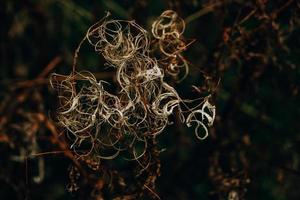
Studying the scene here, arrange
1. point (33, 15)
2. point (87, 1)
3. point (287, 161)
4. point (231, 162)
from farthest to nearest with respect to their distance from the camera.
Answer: point (33, 15)
point (87, 1)
point (287, 161)
point (231, 162)

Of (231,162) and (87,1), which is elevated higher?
(87,1)

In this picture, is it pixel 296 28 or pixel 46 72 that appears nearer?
pixel 296 28

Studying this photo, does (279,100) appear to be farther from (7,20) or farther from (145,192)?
(7,20)

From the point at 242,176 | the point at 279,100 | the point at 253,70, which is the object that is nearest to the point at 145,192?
the point at 242,176

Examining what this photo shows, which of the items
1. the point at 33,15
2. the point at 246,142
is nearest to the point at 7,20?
the point at 33,15

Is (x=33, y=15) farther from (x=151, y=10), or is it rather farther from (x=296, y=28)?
(x=296, y=28)

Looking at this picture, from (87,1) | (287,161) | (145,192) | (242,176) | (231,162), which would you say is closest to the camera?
(145,192)

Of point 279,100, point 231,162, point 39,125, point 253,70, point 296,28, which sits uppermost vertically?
point 296,28
